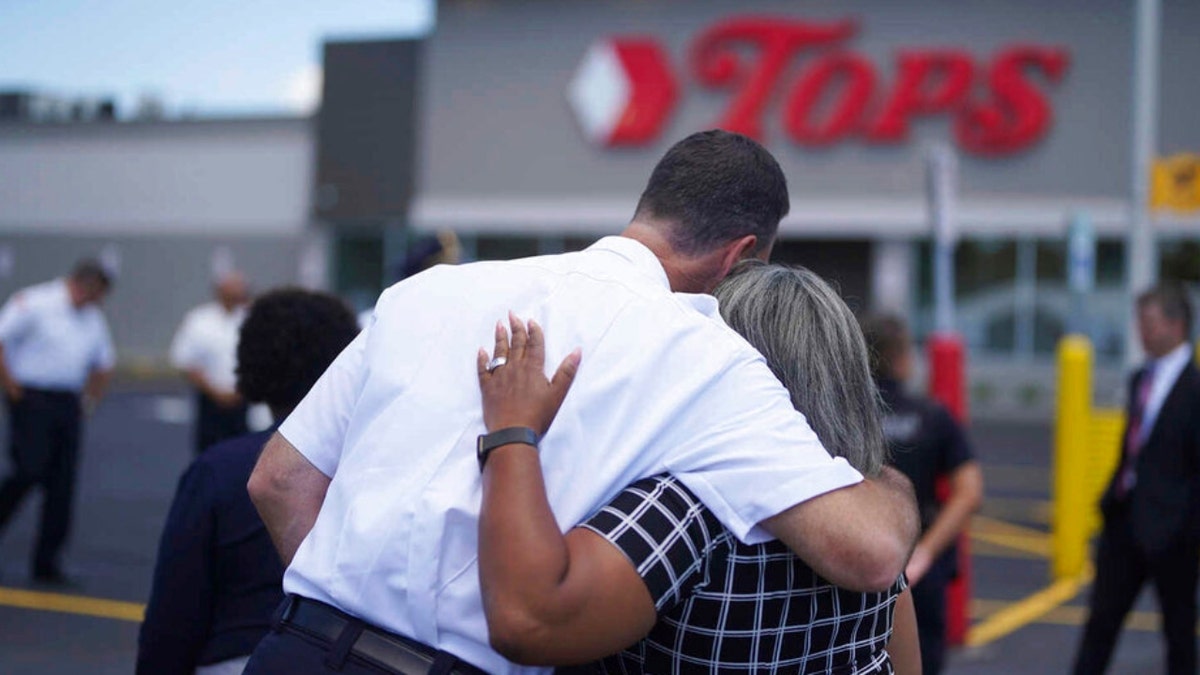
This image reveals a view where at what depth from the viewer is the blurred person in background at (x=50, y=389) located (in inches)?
332

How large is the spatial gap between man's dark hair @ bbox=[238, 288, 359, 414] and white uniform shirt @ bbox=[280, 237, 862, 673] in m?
1.25

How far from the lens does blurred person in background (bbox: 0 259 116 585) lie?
8445 mm

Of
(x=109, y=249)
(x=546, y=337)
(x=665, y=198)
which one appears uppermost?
(x=665, y=198)

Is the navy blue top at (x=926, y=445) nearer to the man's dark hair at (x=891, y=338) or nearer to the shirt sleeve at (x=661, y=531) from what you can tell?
the man's dark hair at (x=891, y=338)

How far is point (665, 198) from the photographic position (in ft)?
7.63

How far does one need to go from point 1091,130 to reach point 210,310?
19.1m

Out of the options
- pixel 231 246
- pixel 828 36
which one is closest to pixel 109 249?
pixel 231 246

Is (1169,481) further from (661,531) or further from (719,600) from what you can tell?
(661,531)

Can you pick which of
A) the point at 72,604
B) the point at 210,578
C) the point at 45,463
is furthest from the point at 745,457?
the point at 45,463

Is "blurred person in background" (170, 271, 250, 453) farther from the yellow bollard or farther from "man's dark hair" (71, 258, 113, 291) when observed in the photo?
the yellow bollard

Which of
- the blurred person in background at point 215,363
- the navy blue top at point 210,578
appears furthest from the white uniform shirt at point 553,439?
the blurred person in background at point 215,363

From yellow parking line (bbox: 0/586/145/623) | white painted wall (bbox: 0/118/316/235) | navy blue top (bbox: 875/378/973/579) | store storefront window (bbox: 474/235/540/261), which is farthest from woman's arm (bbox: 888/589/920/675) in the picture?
white painted wall (bbox: 0/118/316/235)

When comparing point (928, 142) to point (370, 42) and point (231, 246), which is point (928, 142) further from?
point (231, 246)

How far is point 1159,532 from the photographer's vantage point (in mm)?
5875
